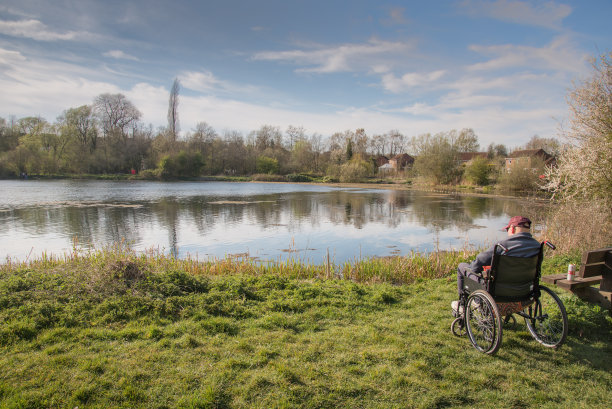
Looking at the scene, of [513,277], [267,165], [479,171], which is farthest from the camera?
[267,165]

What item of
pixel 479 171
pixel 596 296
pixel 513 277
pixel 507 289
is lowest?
pixel 596 296

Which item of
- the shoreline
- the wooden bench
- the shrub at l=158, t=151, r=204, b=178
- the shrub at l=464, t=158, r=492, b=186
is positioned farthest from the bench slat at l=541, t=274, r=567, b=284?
the shrub at l=158, t=151, r=204, b=178

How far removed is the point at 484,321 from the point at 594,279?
1.84 m

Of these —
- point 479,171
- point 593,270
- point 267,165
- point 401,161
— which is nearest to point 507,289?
point 593,270

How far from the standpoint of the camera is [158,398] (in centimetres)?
312

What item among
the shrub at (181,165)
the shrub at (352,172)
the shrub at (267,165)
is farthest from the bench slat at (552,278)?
the shrub at (267,165)

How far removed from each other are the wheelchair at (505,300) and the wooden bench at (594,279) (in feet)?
1.76

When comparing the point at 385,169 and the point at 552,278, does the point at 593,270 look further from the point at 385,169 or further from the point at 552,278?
the point at 385,169

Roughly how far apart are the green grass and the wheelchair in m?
0.21

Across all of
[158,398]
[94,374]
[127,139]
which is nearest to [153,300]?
[94,374]

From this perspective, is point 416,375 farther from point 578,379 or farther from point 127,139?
point 127,139

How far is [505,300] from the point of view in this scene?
3994 millimetres

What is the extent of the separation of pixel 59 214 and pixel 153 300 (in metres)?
19.3

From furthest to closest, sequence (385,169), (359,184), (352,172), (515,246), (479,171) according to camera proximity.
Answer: (385,169), (352,172), (359,184), (479,171), (515,246)
